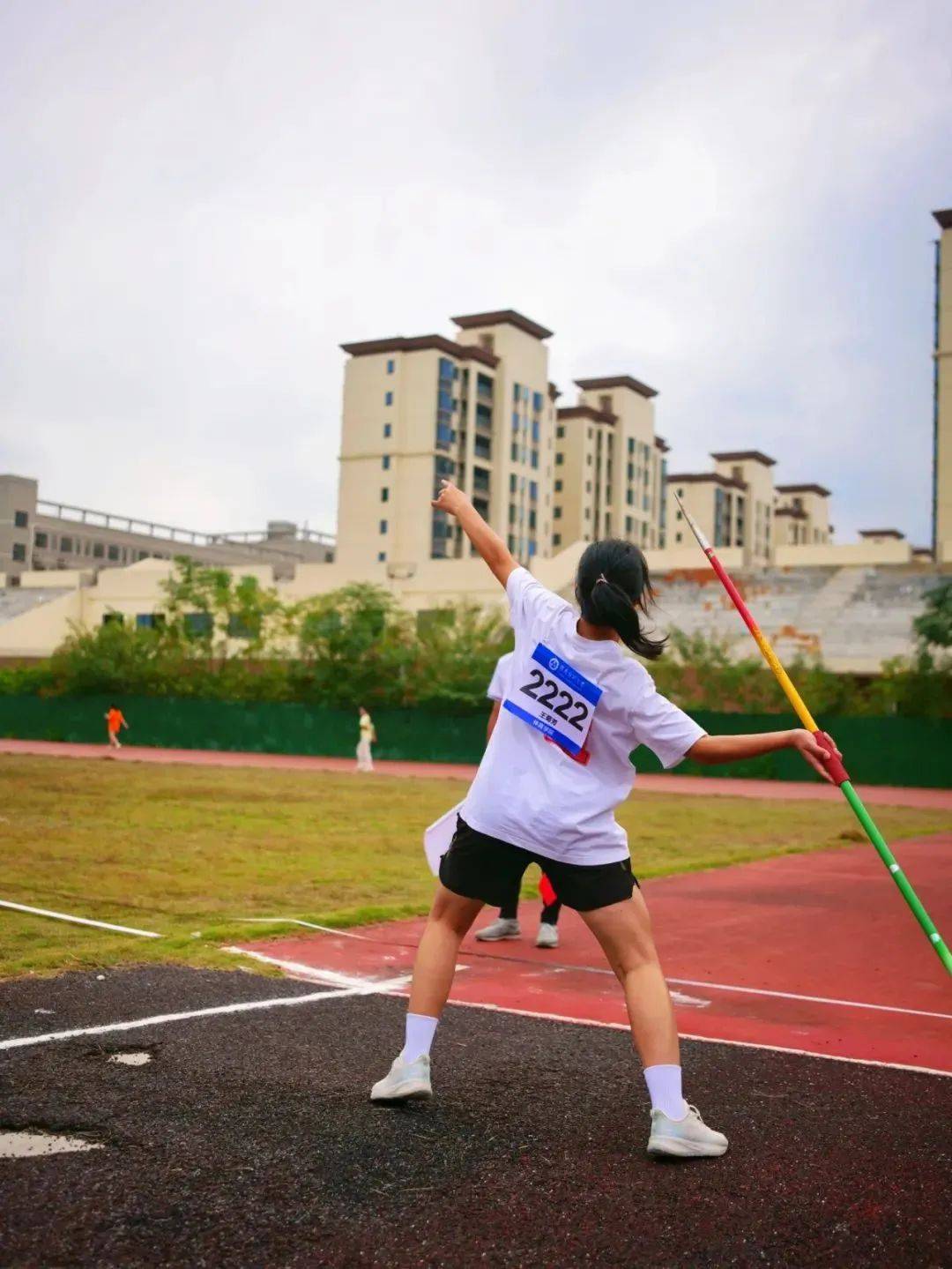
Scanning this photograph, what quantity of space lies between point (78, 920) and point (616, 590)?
5314 millimetres

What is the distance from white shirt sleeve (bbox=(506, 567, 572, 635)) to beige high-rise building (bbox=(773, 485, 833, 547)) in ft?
472

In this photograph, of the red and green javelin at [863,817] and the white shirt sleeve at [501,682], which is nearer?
the red and green javelin at [863,817]

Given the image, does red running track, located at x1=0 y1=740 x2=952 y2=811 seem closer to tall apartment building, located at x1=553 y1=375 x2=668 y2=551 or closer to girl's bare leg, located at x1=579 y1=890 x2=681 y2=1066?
girl's bare leg, located at x1=579 y1=890 x2=681 y2=1066

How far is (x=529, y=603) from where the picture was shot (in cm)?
452

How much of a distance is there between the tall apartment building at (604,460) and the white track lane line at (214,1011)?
10474 centimetres

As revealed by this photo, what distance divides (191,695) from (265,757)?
28.4 feet

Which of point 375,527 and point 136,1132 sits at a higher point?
point 375,527

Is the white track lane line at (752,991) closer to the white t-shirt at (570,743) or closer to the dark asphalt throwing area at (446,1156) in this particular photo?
the dark asphalt throwing area at (446,1156)

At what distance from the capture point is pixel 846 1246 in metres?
3.29

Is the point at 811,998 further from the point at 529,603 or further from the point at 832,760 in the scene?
the point at 529,603

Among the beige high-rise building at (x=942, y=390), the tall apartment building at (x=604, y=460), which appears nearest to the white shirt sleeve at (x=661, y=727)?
the beige high-rise building at (x=942, y=390)

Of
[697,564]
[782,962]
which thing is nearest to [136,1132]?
[782,962]

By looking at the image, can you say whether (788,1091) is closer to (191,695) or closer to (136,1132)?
(136,1132)

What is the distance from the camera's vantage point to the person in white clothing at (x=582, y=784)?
4.18m
